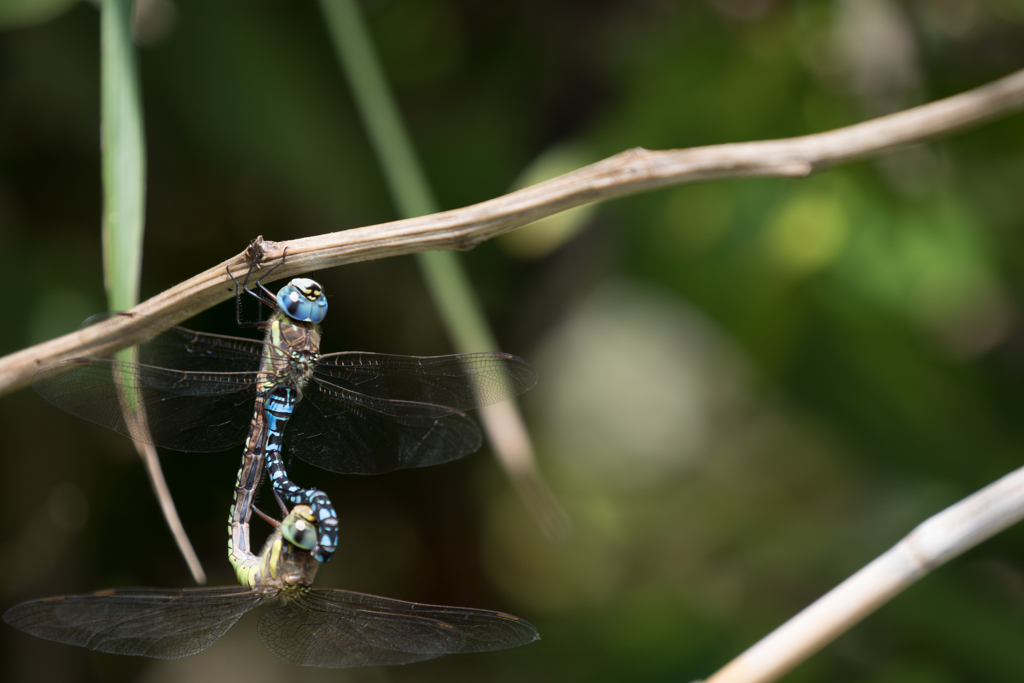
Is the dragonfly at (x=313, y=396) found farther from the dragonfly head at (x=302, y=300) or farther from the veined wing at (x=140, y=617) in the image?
the veined wing at (x=140, y=617)

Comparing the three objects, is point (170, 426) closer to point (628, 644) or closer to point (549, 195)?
point (549, 195)

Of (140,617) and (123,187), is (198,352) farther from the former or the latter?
(140,617)

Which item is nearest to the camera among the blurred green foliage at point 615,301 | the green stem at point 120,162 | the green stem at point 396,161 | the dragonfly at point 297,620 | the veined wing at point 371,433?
the green stem at point 120,162

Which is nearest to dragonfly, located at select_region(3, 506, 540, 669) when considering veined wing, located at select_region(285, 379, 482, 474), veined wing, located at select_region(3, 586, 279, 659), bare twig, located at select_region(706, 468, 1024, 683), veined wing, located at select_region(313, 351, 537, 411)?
veined wing, located at select_region(3, 586, 279, 659)

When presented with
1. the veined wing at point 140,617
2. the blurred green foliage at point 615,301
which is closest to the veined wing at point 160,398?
the veined wing at point 140,617

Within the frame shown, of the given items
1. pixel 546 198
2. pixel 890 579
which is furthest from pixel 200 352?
pixel 890 579

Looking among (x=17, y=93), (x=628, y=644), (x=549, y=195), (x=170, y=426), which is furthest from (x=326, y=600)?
(x=17, y=93)

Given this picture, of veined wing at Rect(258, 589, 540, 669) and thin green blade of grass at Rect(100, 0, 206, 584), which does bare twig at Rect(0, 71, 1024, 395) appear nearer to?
thin green blade of grass at Rect(100, 0, 206, 584)
